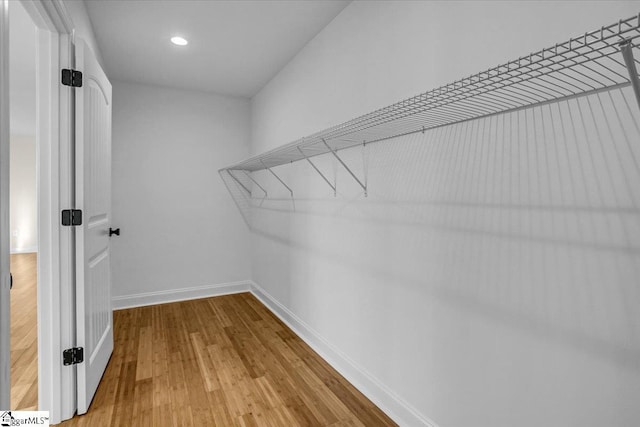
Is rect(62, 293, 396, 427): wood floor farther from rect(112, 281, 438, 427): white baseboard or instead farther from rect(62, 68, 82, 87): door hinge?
rect(62, 68, 82, 87): door hinge

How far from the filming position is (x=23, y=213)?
22.4 ft

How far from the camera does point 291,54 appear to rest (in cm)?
283

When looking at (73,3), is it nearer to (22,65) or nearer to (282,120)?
(282,120)

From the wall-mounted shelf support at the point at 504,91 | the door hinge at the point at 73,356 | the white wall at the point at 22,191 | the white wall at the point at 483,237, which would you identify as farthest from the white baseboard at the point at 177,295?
the white wall at the point at 22,191

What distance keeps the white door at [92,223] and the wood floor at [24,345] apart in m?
0.36

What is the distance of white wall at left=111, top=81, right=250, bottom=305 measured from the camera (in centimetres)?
346

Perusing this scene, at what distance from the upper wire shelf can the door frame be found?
119 centimetres

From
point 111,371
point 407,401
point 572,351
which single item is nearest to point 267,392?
point 407,401

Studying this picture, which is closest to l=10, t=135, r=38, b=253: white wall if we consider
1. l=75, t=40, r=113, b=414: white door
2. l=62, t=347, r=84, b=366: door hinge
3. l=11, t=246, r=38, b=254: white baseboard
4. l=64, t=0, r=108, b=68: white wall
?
l=11, t=246, r=38, b=254: white baseboard

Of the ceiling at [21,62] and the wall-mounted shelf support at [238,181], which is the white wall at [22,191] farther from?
the wall-mounted shelf support at [238,181]

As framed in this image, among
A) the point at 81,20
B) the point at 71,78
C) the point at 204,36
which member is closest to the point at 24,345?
the point at 71,78

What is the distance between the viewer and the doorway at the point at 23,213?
2113 millimetres

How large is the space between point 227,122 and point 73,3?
85.1 inches

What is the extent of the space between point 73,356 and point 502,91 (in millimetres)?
2302
